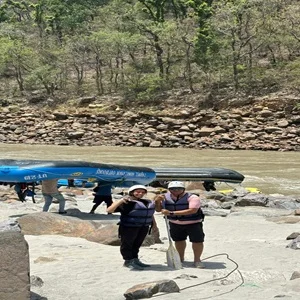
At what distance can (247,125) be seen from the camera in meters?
37.3

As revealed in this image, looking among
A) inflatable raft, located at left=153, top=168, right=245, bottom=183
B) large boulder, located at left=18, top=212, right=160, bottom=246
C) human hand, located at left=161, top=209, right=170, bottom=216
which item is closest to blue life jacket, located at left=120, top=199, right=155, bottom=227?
human hand, located at left=161, top=209, right=170, bottom=216

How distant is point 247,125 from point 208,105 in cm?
468

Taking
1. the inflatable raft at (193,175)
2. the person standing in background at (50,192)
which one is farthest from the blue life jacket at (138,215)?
the inflatable raft at (193,175)

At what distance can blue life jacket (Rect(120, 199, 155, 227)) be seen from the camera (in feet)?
22.7

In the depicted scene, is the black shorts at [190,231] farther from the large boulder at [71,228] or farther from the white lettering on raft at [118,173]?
the white lettering on raft at [118,173]

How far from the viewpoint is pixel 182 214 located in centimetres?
712

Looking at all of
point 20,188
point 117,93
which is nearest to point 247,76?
point 117,93

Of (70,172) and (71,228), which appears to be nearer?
(71,228)

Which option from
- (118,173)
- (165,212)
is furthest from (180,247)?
(118,173)

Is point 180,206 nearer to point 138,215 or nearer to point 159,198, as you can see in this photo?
point 159,198

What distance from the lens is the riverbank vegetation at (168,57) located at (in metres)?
42.2

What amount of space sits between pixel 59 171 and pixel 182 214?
550 centimetres

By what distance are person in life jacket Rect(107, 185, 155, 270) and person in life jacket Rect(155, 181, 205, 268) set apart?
0.22m

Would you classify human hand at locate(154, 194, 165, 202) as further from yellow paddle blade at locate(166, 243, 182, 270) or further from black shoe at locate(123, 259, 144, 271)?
black shoe at locate(123, 259, 144, 271)
